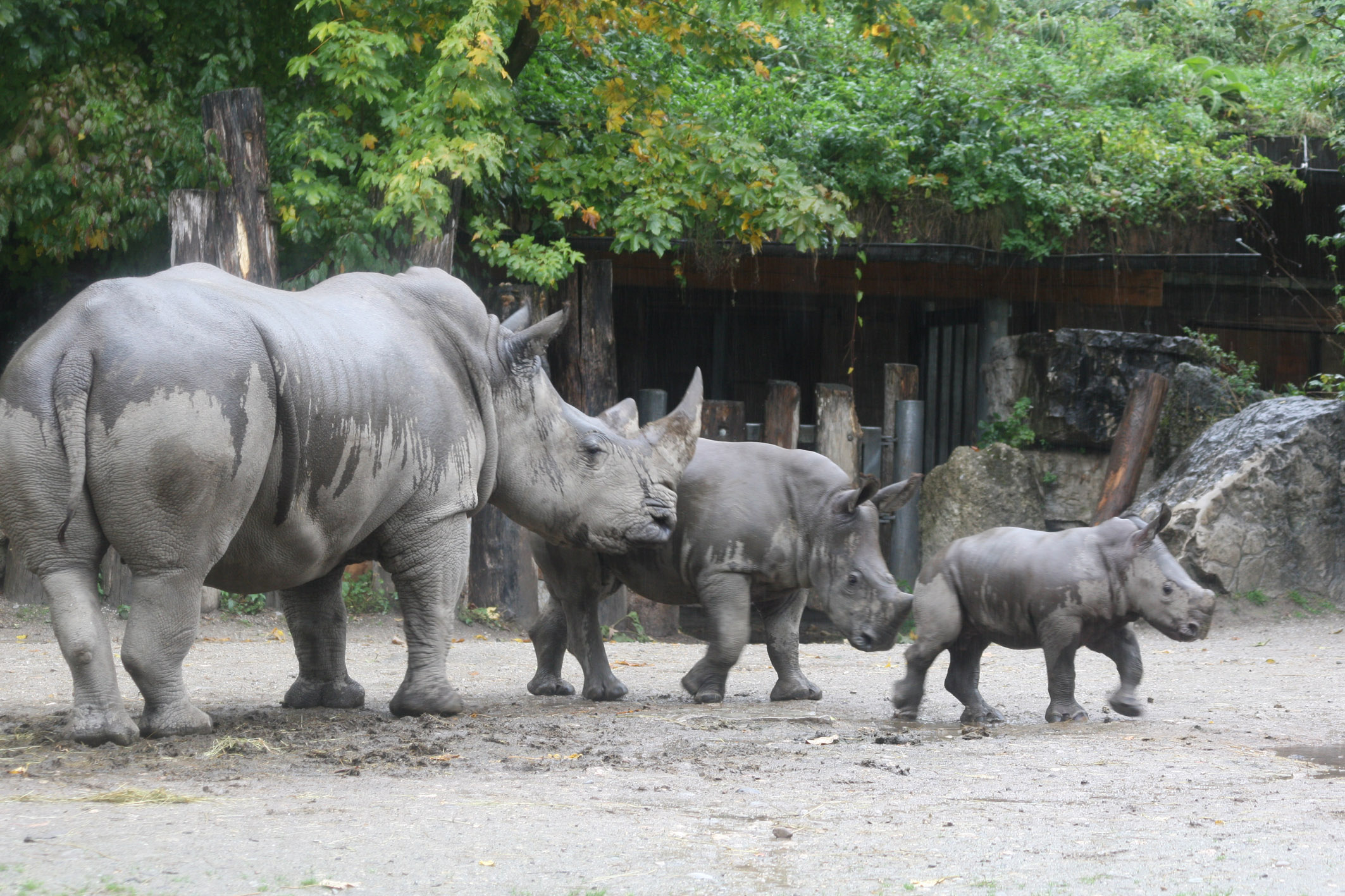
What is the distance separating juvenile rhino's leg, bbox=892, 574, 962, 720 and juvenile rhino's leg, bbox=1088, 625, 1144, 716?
0.67 metres

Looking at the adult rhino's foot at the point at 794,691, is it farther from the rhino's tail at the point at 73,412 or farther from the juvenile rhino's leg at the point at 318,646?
the rhino's tail at the point at 73,412

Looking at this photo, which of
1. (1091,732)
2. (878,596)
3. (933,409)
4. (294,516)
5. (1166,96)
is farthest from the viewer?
(1166,96)

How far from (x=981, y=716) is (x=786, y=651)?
1.05 metres

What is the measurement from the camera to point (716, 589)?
246 inches

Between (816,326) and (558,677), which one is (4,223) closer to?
(558,677)

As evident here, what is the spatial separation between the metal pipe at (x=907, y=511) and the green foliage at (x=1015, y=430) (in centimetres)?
102

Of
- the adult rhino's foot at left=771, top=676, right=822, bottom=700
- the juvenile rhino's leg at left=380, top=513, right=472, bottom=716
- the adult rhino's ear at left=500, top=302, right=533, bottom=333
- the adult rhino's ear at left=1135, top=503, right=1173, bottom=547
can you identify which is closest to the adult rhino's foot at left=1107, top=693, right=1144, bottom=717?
the adult rhino's ear at left=1135, top=503, right=1173, bottom=547

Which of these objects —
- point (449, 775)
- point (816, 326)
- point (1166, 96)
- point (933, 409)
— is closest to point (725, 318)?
point (816, 326)

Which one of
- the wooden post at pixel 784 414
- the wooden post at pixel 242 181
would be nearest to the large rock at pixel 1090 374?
the wooden post at pixel 784 414

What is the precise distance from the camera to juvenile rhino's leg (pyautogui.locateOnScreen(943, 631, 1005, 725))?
607 centimetres

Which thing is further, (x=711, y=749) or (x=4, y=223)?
(x=4, y=223)

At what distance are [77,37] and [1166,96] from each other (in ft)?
36.9

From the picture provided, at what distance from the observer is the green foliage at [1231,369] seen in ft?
38.8

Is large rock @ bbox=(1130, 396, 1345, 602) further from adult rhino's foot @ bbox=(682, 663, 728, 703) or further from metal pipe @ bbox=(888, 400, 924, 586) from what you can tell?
adult rhino's foot @ bbox=(682, 663, 728, 703)
